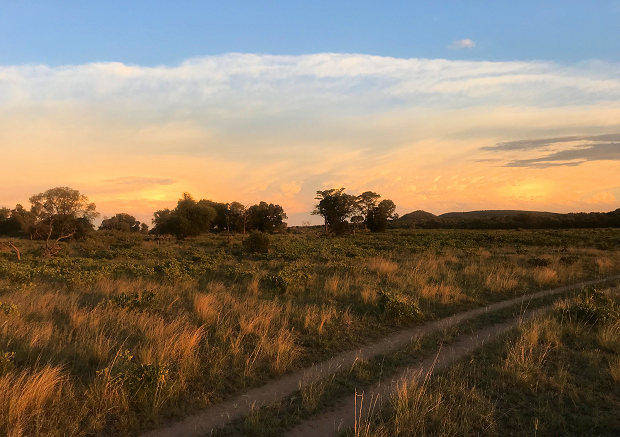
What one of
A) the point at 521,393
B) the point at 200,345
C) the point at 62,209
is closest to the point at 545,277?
the point at 521,393

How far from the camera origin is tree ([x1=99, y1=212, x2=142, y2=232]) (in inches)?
2679

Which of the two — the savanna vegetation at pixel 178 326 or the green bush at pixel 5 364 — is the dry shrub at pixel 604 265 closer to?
the savanna vegetation at pixel 178 326

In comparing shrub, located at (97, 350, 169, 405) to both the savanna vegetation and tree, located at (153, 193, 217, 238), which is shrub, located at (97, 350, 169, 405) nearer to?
the savanna vegetation

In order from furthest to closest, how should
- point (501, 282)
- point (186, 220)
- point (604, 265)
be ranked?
point (186, 220) → point (604, 265) → point (501, 282)

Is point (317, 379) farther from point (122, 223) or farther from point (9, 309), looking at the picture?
point (122, 223)

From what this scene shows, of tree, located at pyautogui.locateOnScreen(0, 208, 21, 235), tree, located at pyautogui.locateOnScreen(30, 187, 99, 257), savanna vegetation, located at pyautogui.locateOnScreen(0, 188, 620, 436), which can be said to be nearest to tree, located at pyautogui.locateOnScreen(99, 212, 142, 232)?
tree, located at pyautogui.locateOnScreen(0, 208, 21, 235)

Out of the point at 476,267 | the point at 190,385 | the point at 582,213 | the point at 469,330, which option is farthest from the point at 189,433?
the point at 582,213

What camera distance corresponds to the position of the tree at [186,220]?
47.7m

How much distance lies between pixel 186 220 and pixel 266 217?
18177 mm

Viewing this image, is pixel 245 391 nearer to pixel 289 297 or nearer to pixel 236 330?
pixel 236 330

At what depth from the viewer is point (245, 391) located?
5.67 metres

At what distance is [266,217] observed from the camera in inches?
2527

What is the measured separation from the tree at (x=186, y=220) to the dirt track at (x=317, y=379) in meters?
42.1

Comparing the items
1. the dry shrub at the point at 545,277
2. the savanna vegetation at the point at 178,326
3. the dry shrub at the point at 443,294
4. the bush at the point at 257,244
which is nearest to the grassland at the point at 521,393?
the savanna vegetation at the point at 178,326
